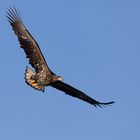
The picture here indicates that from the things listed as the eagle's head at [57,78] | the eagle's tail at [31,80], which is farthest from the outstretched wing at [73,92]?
the eagle's tail at [31,80]

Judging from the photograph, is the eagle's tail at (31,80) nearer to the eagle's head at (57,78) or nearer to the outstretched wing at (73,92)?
the eagle's head at (57,78)

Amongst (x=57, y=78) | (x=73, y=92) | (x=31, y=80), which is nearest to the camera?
(x=31, y=80)

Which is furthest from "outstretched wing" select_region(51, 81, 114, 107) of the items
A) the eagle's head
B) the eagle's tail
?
the eagle's tail

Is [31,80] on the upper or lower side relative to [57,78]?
lower

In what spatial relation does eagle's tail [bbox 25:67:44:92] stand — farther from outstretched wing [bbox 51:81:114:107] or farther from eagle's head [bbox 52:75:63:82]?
outstretched wing [bbox 51:81:114:107]

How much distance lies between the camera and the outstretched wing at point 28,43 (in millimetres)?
16875

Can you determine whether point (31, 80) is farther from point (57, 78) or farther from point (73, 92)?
point (73, 92)

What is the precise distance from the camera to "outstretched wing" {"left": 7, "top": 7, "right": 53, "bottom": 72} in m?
16.9

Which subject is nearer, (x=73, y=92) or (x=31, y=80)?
(x=31, y=80)

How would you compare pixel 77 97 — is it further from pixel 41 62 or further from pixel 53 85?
pixel 41 62

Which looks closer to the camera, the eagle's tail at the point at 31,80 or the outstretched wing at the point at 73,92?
the eagle's tail at the point at 31,80

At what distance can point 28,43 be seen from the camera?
666 inches

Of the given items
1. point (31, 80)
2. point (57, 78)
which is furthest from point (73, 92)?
point (31, 80)

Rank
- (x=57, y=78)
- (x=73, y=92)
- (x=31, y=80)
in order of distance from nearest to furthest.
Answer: (x=31, y=80), (x=57, y=78), (x=73, y=92)
